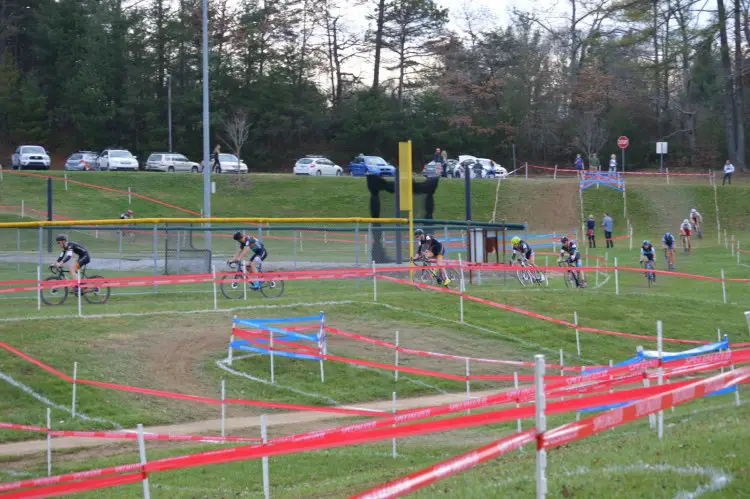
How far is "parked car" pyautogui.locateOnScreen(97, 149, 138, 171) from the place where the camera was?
2484 inches

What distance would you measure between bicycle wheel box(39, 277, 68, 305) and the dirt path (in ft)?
29.0

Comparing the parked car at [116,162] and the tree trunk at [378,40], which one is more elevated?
the tree trunk at [378,40]

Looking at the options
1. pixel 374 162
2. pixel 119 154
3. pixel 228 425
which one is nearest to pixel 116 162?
pixel 119 154

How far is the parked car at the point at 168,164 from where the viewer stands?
64.5 m

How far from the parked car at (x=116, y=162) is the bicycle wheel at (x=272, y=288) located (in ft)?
133

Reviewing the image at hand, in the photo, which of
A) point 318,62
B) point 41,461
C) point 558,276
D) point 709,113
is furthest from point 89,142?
point 41,461

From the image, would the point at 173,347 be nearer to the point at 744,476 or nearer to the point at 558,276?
the point at 744,476

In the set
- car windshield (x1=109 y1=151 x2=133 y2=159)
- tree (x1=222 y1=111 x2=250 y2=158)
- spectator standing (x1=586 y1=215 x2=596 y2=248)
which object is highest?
tree (x1=222 y1=111 x2=250 y2=158)

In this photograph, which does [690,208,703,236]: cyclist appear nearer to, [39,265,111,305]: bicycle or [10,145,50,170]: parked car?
[39,265,111,305]: bicycle

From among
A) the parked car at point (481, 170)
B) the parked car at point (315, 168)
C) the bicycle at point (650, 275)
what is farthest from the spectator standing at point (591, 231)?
the parked car at point (315, 168)

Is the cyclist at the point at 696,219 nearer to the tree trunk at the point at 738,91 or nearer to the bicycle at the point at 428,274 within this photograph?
the tree trunk at the point at 738,91

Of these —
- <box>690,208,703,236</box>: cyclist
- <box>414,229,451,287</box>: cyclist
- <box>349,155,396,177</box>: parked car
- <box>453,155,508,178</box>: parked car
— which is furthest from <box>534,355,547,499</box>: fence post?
<box>349,155,396,177</box>: parked car

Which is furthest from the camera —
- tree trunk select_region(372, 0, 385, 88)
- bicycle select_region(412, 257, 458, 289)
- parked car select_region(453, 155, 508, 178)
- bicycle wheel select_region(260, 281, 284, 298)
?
tree trunk select_region(372, 0, 385, 88)

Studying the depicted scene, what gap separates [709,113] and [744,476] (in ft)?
234
